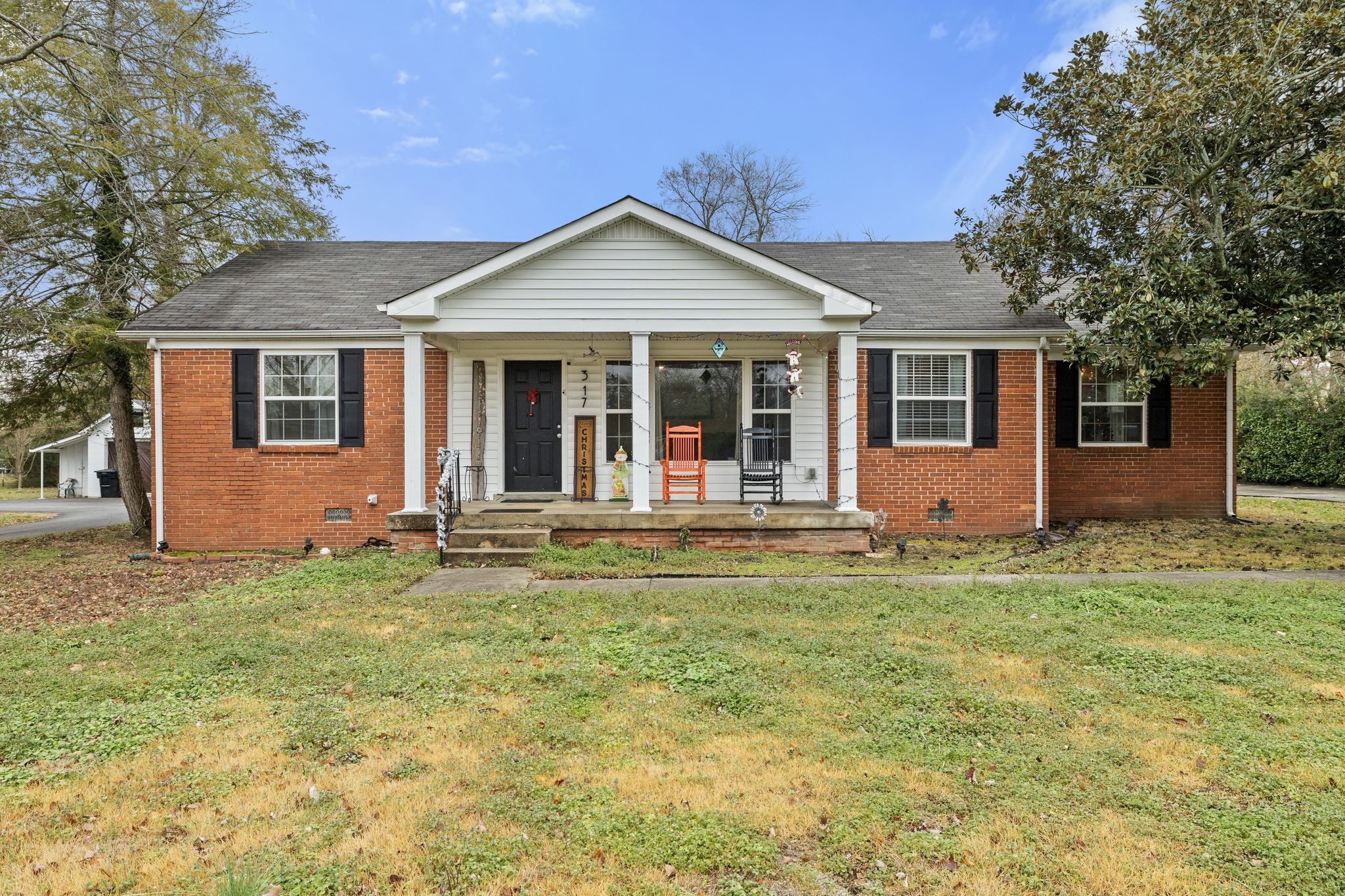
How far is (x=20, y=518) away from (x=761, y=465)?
2020cm

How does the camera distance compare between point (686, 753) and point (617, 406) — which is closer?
point (686, 753)

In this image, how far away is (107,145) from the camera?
10.3m

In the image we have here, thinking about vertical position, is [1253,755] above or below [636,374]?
below

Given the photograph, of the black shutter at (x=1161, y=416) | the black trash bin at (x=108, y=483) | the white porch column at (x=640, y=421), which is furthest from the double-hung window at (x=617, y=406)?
the black trash bin at (x=108, y=483)

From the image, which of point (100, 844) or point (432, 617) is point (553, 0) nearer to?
point (432, 617)

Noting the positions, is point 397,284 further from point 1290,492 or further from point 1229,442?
point 1290,492

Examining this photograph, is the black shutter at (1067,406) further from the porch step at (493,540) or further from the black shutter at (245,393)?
the black shutter at (245,393)

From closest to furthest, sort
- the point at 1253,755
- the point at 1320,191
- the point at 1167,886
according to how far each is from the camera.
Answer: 1. the point at 1167,886
2. the point at 1253,755
3. the point at 1320,191

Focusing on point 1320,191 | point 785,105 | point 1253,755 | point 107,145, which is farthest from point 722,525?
point 785,105

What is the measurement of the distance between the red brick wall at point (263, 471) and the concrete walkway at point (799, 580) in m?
3.32

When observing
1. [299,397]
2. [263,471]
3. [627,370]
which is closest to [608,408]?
[627,370]

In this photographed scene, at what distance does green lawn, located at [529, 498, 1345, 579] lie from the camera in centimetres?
779

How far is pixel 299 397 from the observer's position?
10.2 m

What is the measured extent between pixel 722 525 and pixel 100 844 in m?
6.92
